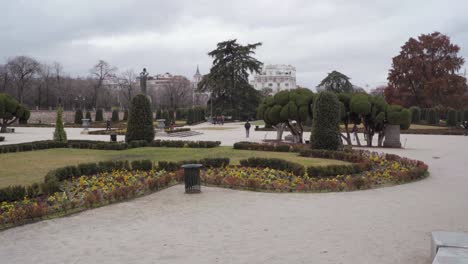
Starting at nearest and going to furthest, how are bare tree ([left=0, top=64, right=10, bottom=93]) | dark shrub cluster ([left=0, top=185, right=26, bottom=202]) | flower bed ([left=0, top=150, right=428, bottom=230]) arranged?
flower bed ([left=0, top=150, right=428, bottom=230]) → dark shrub cluster ([left=0, top=185, right=26, bottom=202]) → bare tree ([left=0, top=64, right=10, bottom=93])

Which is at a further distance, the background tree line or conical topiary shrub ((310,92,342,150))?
the background tree line

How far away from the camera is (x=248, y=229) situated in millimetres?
6578

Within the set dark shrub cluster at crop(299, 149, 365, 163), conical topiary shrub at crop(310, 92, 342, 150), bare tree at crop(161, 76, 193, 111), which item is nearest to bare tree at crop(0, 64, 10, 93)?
bare tree at crop(161, 76, 193, 111)

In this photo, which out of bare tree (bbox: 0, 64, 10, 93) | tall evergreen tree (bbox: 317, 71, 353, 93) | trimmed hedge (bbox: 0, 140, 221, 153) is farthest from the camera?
bare tree (bbox: 0, 64, 10, 93)

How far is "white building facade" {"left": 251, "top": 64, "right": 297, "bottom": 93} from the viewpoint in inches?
5896


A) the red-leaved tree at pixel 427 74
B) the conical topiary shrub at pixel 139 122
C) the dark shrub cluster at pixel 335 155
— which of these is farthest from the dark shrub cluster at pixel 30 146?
the red-leaved tree at pixel 427 74

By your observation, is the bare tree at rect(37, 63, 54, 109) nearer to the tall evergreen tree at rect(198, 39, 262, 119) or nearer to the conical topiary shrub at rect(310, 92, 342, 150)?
the tall evergreen tree at rect(198, 39, 262, 119)

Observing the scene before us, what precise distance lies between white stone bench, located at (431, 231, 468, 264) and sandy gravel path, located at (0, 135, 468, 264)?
457 millimetres

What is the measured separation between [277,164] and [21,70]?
64.6 meters

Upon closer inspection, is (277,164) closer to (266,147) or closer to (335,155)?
(335,155)

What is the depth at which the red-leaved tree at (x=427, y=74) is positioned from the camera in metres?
48.0

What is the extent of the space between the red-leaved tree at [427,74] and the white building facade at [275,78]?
309 feet

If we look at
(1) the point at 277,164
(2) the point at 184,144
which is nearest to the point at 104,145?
(2) the point at 184,144

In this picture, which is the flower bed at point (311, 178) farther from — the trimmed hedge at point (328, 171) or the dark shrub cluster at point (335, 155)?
the dark shrub cluster at point (335, 155)
